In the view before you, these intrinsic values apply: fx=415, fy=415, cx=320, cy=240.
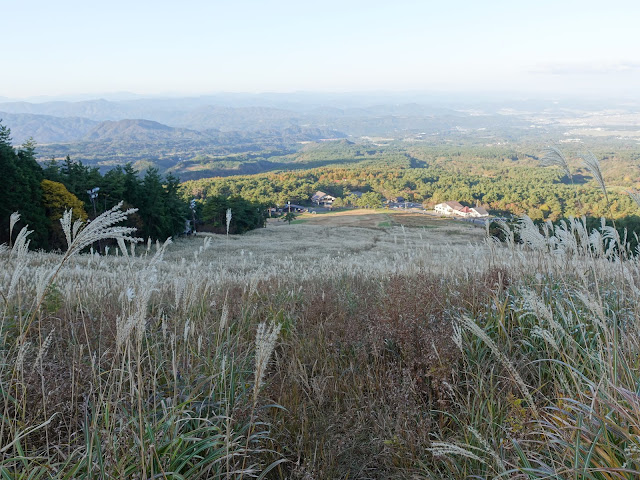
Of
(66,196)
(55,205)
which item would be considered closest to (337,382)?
(55,205)

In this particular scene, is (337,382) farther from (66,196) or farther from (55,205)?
(66,196)

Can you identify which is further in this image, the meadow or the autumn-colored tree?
the autumn-colored tree

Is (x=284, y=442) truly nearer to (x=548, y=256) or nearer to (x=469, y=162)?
(x=548, y=256)

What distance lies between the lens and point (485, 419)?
229cm

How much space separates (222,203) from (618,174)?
82.5m

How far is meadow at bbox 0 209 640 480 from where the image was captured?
1.75 meters

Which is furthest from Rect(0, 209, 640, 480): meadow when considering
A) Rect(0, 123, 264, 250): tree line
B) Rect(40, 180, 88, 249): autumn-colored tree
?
Rect(40, 180, 88, 249): autumn-colored tree

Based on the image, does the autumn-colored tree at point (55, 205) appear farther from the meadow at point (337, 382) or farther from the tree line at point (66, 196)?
the meadow at point (337, 382)

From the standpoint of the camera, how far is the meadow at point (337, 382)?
175 centimetres

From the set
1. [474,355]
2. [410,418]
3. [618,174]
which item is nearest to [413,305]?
[474,355]

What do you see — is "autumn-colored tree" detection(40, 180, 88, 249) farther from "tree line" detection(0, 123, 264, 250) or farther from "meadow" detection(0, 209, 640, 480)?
"meadow" detection(0, 209, 640, 480)

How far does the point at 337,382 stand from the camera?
3.02 m

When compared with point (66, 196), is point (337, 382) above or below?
above

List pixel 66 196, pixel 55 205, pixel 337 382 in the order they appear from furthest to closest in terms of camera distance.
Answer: pixel 66 196, pixel 55 205, pixel 337 382
